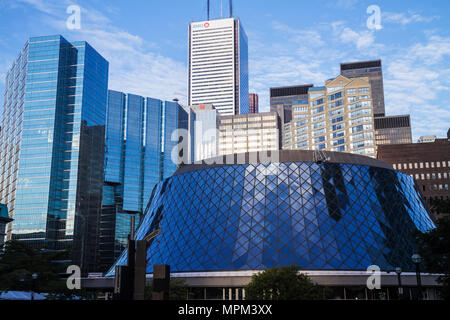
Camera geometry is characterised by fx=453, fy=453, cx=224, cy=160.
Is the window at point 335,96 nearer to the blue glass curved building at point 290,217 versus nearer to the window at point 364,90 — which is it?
the window at point 364,90

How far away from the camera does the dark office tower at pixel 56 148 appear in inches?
6821

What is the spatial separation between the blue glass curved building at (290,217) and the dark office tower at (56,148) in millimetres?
118448

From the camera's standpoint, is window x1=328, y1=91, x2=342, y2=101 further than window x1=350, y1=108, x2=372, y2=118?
Yes

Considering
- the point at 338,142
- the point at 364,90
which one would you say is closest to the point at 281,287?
the point at 364,90

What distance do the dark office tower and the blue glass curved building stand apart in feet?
389

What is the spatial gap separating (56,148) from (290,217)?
14218 centimetres

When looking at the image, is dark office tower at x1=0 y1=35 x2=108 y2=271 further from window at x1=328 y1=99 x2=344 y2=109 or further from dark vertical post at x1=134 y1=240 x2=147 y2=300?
dark vertical post at x1=134 y1=240 x2=147 y2=300

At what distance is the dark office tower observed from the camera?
17325 cm

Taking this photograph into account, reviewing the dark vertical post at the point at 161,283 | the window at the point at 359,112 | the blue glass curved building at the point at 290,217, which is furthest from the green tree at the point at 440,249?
the window at the point at 359,112

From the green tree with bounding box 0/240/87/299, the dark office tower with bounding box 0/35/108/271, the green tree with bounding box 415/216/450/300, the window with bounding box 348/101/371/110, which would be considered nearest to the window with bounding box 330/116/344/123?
the window with bounding box 348/101/371/110

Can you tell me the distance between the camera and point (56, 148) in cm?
17925

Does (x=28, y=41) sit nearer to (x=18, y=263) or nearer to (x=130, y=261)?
(x=18, y=263)

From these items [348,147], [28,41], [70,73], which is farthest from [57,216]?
[348,147]
